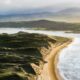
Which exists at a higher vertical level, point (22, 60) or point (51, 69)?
point (22, 60)

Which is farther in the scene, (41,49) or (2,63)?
(41,49)

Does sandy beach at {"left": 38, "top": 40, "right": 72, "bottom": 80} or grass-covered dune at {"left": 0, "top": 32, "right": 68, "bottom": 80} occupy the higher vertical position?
grass-covered dune at {"left": 0, "top": 32, "right": 68, "bottom": 80}

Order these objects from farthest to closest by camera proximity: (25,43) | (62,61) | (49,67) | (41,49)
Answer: (25,43), (41,49), (62,61), (49,67)

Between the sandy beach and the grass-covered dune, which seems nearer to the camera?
the grass-covered dune

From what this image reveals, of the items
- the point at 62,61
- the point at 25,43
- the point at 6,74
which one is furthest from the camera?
the point at 25,43

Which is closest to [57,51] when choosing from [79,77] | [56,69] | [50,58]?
[50,58]

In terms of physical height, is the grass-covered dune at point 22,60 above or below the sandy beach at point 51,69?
above

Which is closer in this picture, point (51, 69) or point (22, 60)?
point (51, 69)

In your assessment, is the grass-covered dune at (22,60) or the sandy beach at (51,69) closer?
the grass-covered dune at (22,60)

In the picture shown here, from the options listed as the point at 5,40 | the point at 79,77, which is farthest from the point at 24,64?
the point at 5,40

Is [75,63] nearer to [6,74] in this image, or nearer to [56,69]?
[56,69]

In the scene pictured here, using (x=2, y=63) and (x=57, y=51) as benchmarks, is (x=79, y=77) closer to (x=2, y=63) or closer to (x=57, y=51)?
(x=2, y=63)
